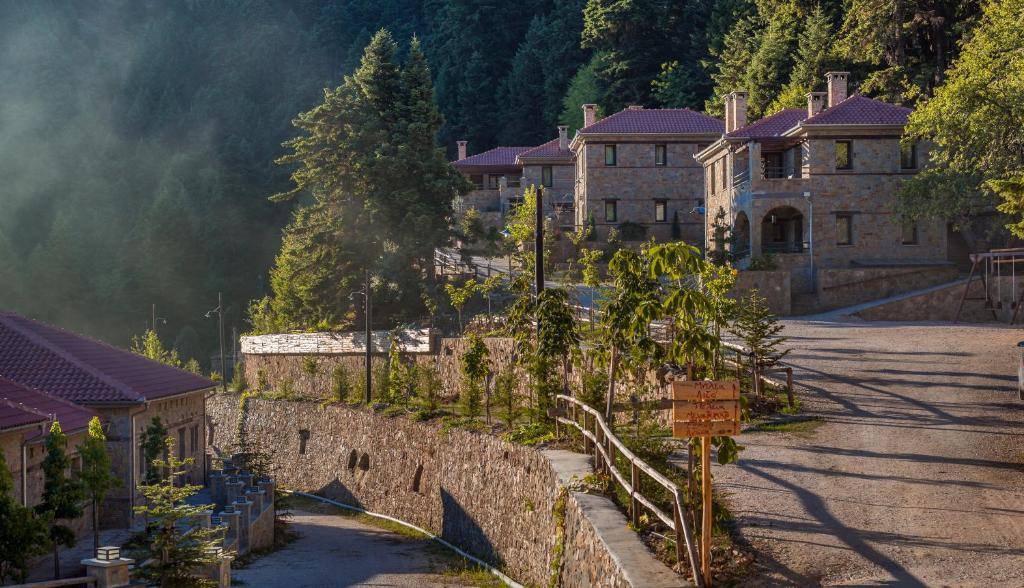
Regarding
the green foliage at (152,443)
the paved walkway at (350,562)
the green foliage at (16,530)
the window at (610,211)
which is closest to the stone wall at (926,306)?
the paved walkway at (350,562)

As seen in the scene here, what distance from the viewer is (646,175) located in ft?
205

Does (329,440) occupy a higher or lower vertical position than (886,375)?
lower

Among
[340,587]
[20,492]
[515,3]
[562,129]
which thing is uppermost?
[515,3]

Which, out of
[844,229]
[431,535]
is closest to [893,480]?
[431,535]

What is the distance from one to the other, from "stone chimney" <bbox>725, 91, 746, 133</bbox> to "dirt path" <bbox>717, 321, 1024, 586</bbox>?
95.3ft

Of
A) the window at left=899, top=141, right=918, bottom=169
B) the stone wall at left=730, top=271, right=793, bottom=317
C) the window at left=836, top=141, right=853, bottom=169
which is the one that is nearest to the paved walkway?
the stone wall at left=730, top=271, right=793, bottom=317

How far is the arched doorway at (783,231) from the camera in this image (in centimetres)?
4869

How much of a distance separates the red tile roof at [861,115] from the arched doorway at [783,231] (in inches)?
156

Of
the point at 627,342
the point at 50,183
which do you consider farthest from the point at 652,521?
the point at 50,183

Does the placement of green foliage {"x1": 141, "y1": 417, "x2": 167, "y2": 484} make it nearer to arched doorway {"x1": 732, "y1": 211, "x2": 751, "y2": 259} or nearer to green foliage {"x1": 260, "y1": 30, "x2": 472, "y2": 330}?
green foliage {"x1": 260, "y1": 30, "x2": 472, "y2": 330}

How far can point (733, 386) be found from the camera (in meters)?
11.1

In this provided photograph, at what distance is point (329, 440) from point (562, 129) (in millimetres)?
39656

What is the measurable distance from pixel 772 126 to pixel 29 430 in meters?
38.0

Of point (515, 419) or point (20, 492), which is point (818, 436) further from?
point (20, 492)
